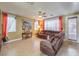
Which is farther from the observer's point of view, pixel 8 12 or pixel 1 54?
pixel 8 12

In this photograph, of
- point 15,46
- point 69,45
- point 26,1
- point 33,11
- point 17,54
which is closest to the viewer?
point 26,1

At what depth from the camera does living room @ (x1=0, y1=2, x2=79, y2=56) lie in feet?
8.23

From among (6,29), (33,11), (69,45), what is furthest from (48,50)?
(6,29)

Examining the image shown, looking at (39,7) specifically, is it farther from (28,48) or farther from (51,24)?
(28,48)

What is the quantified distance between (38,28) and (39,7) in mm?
681

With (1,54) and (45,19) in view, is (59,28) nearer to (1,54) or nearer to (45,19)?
(45,19)

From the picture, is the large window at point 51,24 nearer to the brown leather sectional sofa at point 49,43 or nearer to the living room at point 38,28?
the living room at point 38,28

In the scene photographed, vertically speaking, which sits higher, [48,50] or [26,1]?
[26,1]

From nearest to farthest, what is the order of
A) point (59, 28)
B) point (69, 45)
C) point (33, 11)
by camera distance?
point (33, 11) → point (69, 45) → point (59, 28)

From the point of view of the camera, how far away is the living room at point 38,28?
8.23 ft

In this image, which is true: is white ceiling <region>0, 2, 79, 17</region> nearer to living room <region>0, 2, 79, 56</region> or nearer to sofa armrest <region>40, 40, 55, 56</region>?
living room <region>0, 2, 79, 56</region>

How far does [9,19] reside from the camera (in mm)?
2898

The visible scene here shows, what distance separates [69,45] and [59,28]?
658 millimetres

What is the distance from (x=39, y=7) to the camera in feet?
8.09
